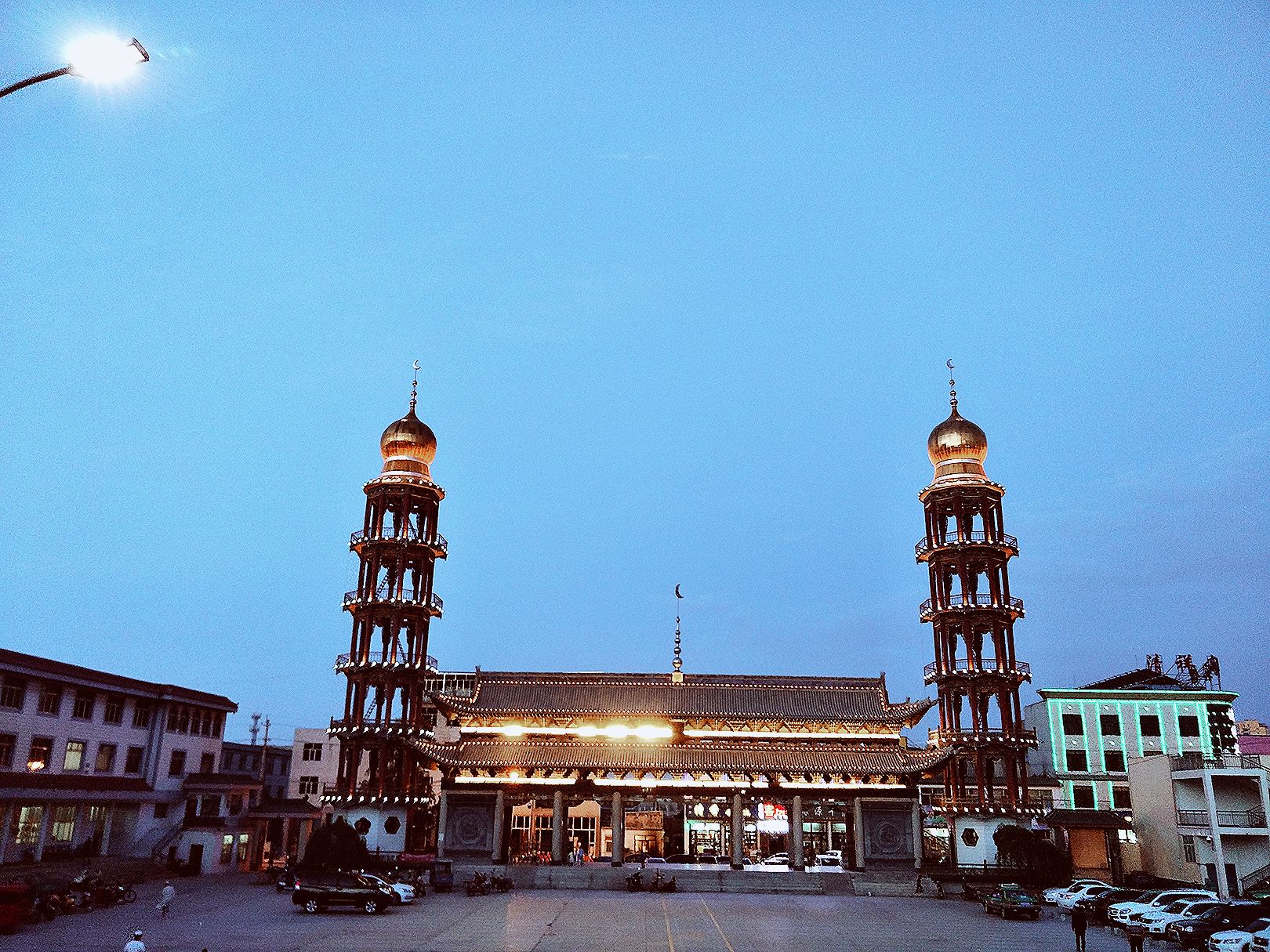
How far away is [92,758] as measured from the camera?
206ft

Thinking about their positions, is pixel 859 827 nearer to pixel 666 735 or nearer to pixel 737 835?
pixel 737 835

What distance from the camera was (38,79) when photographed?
14.2 metres

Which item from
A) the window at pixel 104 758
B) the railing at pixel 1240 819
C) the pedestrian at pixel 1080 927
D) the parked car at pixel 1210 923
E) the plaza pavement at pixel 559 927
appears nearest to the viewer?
the pedestrian at pixel 1080 927

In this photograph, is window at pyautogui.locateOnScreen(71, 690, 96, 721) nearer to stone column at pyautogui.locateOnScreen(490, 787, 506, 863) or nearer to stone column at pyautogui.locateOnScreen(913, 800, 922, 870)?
stone column at pyautogui.locateOnScreen(490, 787, 506, 863)

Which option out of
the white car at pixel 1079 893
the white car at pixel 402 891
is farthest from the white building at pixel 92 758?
the white car at pixel 1079 893

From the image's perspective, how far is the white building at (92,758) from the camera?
183 feet

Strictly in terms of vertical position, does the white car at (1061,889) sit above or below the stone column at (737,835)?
below

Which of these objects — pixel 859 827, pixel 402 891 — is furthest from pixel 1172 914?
pixel 402 891

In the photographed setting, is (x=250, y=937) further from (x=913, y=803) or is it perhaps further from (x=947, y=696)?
(x=947, y=696)

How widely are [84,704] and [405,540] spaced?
22.3 metres

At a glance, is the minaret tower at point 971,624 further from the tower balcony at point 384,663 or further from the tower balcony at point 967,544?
the tower balcony at point 384,663

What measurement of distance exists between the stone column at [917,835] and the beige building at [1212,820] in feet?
53.9

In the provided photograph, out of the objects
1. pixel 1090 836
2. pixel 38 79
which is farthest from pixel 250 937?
pixel 1090 836

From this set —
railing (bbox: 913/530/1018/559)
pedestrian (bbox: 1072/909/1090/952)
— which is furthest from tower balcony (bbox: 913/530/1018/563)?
pedestrian (bbox: 1072/909/1090/952)
